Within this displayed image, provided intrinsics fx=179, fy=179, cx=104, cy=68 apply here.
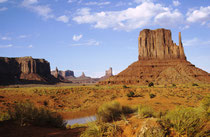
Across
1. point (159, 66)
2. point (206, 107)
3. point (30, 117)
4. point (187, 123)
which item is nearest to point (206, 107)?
point (206, 107)

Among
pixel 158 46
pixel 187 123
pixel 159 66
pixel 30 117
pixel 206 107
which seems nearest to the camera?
pixel 187 123

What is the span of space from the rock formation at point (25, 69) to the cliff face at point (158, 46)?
69.6 metres

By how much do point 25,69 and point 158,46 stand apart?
9807 centimetres

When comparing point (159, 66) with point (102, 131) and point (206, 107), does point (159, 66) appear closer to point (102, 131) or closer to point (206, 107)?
point (206, 107)

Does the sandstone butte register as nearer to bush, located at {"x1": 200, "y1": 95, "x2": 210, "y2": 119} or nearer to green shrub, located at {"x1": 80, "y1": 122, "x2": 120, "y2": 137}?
bush, located at {"x1": 200, "y1": 95, "x2": 210, "y2": 119}

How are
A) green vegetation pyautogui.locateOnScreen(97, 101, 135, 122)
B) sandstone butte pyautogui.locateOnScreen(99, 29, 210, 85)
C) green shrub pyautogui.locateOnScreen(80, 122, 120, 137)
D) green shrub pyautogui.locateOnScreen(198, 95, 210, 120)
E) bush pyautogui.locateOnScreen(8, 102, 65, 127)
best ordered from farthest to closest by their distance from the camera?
sandstone butte pyautogui.locateOnScreen(99, 29, 210, 85) < green vegetation pyautogui.locateOnScreen(97, 101, 135, 122) < bush pyautogui.locateOnScreen(8, 102, 65, 127) < green shrub pyautogui.locateOnScreen(198, 95, 210, 120) < green shrub pyautogui.locateOnScreen(80, 122, 120, 137)

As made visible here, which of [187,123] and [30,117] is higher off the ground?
[187,123]

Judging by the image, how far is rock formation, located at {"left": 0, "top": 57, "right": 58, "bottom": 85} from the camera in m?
125

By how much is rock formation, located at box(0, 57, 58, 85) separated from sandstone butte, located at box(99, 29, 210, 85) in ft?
217

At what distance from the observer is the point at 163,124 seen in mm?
6070

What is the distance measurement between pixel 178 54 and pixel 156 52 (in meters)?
11.5

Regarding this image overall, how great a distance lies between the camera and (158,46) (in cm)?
10081

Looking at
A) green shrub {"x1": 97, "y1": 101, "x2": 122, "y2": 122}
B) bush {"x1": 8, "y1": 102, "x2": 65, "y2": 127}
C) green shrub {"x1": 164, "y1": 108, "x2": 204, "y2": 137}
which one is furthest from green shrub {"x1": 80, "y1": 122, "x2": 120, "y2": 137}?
bush {"x1": 8, "y1": 102, "x2": 65, "y2": 127}

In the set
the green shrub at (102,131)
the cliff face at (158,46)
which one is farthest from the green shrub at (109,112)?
the cliff face at (158,46)
